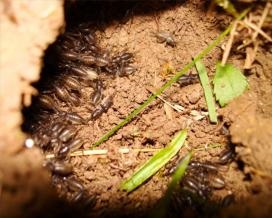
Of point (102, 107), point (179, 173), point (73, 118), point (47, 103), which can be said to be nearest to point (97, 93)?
point (102, 107)

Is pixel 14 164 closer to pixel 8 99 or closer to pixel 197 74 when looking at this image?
pixel 8 99

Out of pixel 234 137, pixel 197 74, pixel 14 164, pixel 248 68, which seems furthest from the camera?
pixel 197 74

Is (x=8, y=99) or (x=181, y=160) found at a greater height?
(x=8, y=99)

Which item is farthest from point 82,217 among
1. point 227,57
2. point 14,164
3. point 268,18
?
point 268,18

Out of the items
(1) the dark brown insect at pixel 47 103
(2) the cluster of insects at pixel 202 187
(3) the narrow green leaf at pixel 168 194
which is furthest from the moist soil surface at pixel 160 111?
(3) the narrow green leaf at pixel 168 194

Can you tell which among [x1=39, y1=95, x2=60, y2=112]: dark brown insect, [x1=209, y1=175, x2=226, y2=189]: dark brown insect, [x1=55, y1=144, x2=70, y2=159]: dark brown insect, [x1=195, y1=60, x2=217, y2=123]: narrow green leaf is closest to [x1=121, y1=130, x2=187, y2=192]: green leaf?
[x1=195, y1=60, x2=217, y2=123]: narrow green leaf

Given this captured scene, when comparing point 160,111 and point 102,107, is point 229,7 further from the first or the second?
point 102,107
